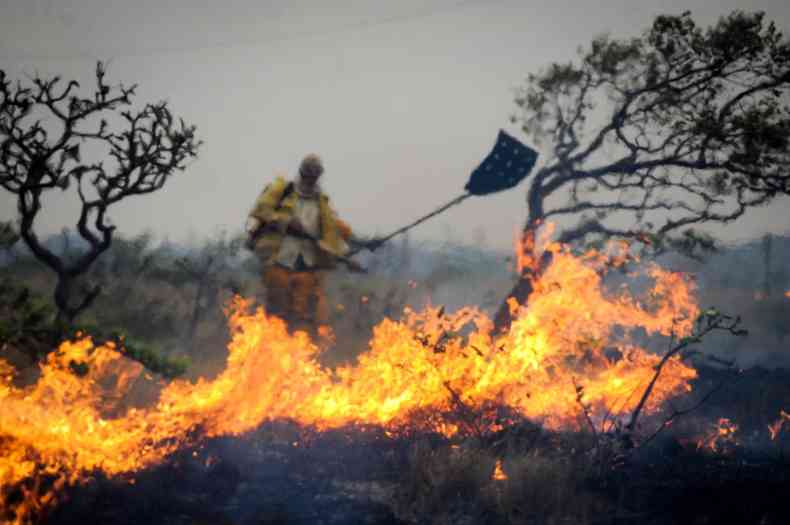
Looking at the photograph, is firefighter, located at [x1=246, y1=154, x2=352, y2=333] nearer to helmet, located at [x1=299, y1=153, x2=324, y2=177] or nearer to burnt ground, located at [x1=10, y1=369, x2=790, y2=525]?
helmet, located at [x1=299, y1=153, x2=324, y2=177]

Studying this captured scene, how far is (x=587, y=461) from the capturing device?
7.89 m

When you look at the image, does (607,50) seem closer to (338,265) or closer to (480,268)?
(338,265)

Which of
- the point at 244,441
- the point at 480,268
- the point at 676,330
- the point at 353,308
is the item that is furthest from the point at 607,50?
the point at 480,268

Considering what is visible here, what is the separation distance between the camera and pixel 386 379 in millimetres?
8867

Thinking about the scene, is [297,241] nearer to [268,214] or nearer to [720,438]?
[268,214]

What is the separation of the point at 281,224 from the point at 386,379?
112 inches

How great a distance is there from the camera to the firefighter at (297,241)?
805 cm

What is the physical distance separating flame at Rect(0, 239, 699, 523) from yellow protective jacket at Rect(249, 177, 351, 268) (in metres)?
1.07

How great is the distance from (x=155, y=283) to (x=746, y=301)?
27.9m

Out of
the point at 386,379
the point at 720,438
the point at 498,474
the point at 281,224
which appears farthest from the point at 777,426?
the point at 281,224

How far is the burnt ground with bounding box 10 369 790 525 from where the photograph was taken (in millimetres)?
6449

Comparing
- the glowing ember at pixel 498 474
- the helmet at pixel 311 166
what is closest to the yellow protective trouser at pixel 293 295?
the helmet at pixel 311 166

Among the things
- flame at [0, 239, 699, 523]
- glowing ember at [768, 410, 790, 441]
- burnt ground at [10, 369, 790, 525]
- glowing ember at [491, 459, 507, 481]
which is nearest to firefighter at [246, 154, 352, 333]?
flame at [0, 239, 699, 523]

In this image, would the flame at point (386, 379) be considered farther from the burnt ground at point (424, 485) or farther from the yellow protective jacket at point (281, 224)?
the yellow protective jacket at point (281, 224)
